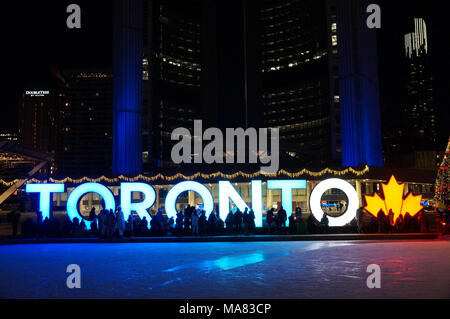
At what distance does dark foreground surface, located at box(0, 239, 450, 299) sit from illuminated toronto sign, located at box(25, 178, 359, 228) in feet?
19.8

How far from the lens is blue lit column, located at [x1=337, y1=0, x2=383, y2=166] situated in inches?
2138

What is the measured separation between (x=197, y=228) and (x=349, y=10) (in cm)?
4374

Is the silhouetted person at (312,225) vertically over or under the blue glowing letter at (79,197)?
under

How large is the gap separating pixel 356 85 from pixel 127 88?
29712mm

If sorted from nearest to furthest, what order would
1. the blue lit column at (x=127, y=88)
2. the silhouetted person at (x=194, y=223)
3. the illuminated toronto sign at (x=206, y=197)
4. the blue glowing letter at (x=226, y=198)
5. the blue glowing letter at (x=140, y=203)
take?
the silhouetted person at (x=194, y=223), the illuminated toronto sign at (x=206, y=197), the blue glowing letter at (x=226, y=198), the blue glowing letter at (x=140, y=203), the blue lit column at (x=127, y=88)

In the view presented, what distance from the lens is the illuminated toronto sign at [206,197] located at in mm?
21969

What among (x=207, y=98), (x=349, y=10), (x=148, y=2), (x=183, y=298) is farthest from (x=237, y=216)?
(x=148, y=2)

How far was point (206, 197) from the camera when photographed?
22797 mm

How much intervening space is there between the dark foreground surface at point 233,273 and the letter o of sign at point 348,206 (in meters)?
5.52

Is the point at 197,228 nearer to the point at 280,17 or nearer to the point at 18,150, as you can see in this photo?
the point at 18,150

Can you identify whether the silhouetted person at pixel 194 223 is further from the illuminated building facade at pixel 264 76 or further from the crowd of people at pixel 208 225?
the illuminated building facade at pixel 264 76

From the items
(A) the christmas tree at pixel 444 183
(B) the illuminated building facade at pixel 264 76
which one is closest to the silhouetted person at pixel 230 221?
(A) the christmas tree at pixel 444 183

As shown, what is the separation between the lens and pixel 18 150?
2447 cm

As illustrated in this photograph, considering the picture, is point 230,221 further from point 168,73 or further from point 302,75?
point 168,73
